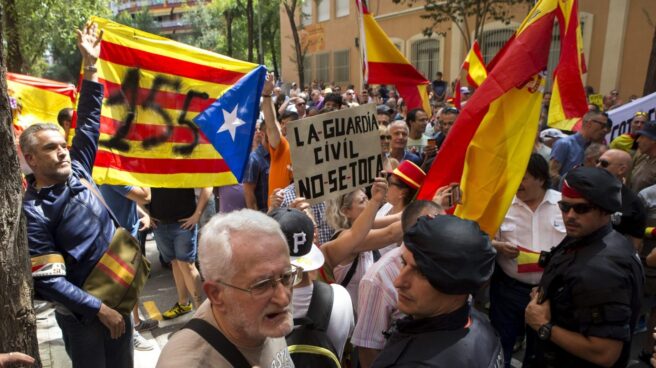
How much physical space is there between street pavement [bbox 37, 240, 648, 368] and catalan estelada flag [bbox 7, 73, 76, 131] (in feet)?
7.71

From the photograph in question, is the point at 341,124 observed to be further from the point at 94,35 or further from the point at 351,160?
the point at 94,35

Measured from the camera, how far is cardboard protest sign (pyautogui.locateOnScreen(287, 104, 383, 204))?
304 centimetres

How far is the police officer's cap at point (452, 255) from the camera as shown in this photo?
5.24ft

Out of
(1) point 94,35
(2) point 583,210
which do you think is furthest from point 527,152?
(1) point 94,35

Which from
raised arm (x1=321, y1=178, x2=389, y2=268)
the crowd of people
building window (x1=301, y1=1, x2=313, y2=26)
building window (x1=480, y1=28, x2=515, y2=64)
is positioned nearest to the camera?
the crowd of people

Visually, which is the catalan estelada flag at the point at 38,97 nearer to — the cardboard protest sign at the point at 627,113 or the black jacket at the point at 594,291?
the black jacket at the point at 594,291

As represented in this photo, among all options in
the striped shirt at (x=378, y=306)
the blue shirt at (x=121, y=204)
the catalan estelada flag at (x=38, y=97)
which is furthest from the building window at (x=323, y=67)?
the striped shirt at (x=378, y=306)

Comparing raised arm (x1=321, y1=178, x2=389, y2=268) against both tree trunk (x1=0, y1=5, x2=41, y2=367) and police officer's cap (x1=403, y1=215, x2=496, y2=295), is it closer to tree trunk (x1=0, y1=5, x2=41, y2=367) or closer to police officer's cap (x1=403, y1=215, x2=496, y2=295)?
police officer's cap (x1=403, y1=215, x2=496, y2=295)

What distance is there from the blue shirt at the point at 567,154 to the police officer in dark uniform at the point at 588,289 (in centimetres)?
323

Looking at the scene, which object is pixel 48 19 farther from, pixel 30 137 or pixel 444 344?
pixel 444 344

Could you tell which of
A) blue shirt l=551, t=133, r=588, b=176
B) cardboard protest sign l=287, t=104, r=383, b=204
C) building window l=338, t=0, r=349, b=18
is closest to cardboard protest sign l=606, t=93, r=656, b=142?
blue shirt l=551, t=133, r=588, b=176

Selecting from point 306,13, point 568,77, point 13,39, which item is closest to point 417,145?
point 568,77

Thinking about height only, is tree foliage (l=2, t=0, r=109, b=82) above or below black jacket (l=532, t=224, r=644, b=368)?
above

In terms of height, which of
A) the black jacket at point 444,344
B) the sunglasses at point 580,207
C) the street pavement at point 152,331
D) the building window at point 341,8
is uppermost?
the building window at point 341,8
